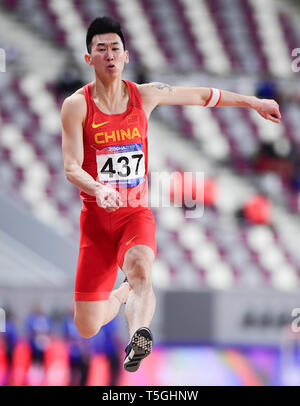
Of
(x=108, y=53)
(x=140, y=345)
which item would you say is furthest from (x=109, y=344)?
(x=108, y=53)

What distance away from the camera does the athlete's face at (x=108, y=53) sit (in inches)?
188

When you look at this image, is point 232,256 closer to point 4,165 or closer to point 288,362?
point 288,362

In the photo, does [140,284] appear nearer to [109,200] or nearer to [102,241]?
[102,241]

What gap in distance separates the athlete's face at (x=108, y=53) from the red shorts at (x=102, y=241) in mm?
803

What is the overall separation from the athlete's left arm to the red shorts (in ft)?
2.09

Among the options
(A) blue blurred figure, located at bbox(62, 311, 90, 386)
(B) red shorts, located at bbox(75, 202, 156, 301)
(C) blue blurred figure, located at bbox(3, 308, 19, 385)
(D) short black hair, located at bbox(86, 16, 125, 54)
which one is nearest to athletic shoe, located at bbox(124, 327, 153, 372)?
(B) red shorts, located at bbox(75, 202, 156, 301)

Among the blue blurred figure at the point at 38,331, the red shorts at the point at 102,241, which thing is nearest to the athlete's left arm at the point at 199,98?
the red shorts at the point at 102,241

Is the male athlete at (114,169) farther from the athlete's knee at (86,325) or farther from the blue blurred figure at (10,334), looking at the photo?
the blue blurred figure at (10,334)

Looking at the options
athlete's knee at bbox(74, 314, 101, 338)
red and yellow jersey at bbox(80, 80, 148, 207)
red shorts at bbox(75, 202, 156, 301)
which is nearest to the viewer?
red and yellow jersey at bbox(80, 80, 148, 207)

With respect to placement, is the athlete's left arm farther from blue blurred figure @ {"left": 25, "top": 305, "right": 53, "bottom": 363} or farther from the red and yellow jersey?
blue blurred figure @ {"left": 25, "top": 305, "right": 53, "bottom": 363}

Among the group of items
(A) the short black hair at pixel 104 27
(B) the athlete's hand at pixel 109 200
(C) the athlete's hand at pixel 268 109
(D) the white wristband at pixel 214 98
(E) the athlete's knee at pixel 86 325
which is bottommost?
(E) the athlete's knee at pixel 86 325

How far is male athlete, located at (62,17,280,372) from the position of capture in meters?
4.76

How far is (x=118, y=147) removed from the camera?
492 cm

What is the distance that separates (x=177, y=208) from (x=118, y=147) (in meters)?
8.01
